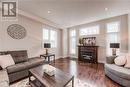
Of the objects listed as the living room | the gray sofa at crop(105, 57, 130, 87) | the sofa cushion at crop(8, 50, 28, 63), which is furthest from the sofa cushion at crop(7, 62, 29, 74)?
the gray sofa at crop(105, 57, 130, 87)

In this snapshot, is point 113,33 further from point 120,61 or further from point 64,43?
point 64,43

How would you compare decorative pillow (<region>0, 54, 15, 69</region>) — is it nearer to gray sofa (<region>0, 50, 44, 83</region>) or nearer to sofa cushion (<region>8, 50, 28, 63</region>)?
gray sofa (<region>0, 50, 44, 83</region>)

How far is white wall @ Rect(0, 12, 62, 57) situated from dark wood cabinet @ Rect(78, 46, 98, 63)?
2.55m

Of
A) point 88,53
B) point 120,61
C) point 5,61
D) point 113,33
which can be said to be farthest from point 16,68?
point 113,33

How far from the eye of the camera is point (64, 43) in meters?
7.72

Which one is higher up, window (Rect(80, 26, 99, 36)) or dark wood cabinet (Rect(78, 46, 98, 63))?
window (Rect(80, 26, 99, 36))

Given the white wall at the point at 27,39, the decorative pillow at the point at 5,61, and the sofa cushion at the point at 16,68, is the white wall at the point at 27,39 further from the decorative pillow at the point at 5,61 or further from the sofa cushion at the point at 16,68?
the sofa cushion at the point at 16,68

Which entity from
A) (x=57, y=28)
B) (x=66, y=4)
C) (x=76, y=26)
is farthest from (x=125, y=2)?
(x=57, y=28)

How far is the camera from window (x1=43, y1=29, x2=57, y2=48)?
612cm

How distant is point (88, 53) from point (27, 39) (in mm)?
3743

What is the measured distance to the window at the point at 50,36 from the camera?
612 centimetres

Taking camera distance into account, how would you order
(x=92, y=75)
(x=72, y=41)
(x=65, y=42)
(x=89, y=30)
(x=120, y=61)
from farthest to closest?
(x=65, y=42) → (x=72, y=41) → (x=89, y=30) → (x=92, y=75) → (x=120, y=61)

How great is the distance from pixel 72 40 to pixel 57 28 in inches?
60.7

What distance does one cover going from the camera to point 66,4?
3.60 m
